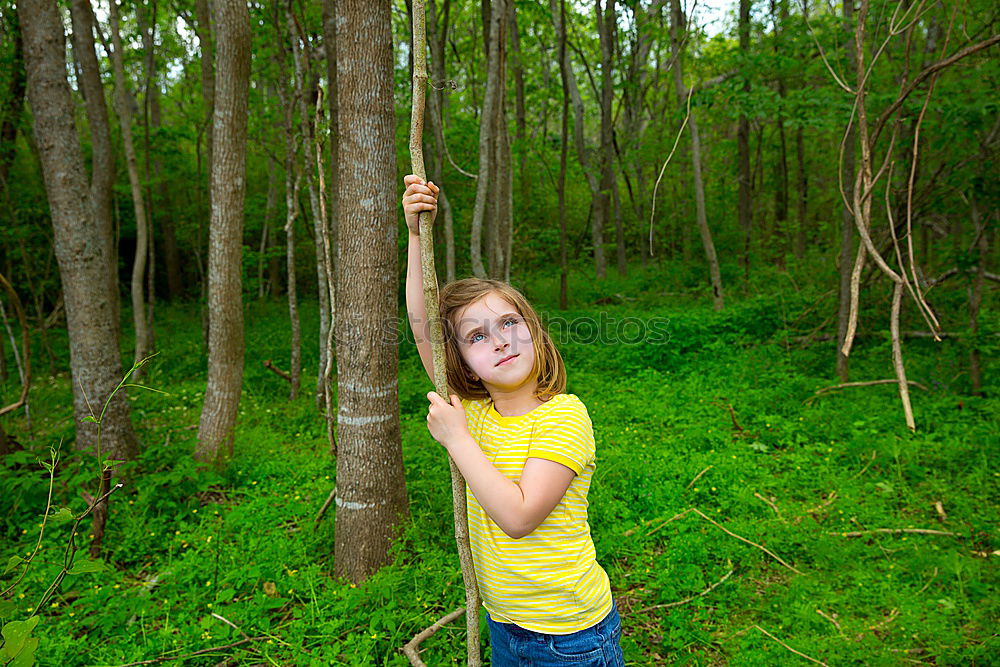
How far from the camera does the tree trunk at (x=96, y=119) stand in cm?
614

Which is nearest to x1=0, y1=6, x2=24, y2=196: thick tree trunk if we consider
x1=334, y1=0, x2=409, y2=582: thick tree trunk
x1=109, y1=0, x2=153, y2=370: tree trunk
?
x1=109, y1=0, x2=153, y2=370: tree trunk

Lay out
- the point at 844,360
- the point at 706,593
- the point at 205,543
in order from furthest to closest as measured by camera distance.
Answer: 1. the point at 844,360
2. the point at 205,543
3. the point at 706,593

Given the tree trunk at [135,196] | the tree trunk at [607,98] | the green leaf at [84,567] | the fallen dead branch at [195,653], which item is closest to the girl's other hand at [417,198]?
the green leaf at [84,567]

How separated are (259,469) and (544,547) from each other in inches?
130

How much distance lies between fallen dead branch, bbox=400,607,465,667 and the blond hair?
1172 millimetres

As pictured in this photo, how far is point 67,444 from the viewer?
4.54m

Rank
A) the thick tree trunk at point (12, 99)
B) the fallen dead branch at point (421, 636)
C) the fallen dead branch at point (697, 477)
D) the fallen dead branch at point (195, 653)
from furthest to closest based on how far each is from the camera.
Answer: the thick tree trunk at point (12, 99) < the fallen dead branch at point (697, 477) < the fallen dead branch at point (195, 653) < the fallen dead branch at point (421, 636)

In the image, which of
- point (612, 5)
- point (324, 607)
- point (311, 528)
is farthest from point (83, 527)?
point (612, 5)

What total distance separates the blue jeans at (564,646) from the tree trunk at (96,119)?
5.80m

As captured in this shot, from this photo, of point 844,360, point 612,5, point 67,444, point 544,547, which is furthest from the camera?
point 612,5

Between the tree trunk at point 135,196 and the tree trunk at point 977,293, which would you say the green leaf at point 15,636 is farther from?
the tree trunk at point 977,293

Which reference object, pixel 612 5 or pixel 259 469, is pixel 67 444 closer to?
pixel 259 469

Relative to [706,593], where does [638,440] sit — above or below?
above

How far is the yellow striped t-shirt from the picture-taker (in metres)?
1.45
